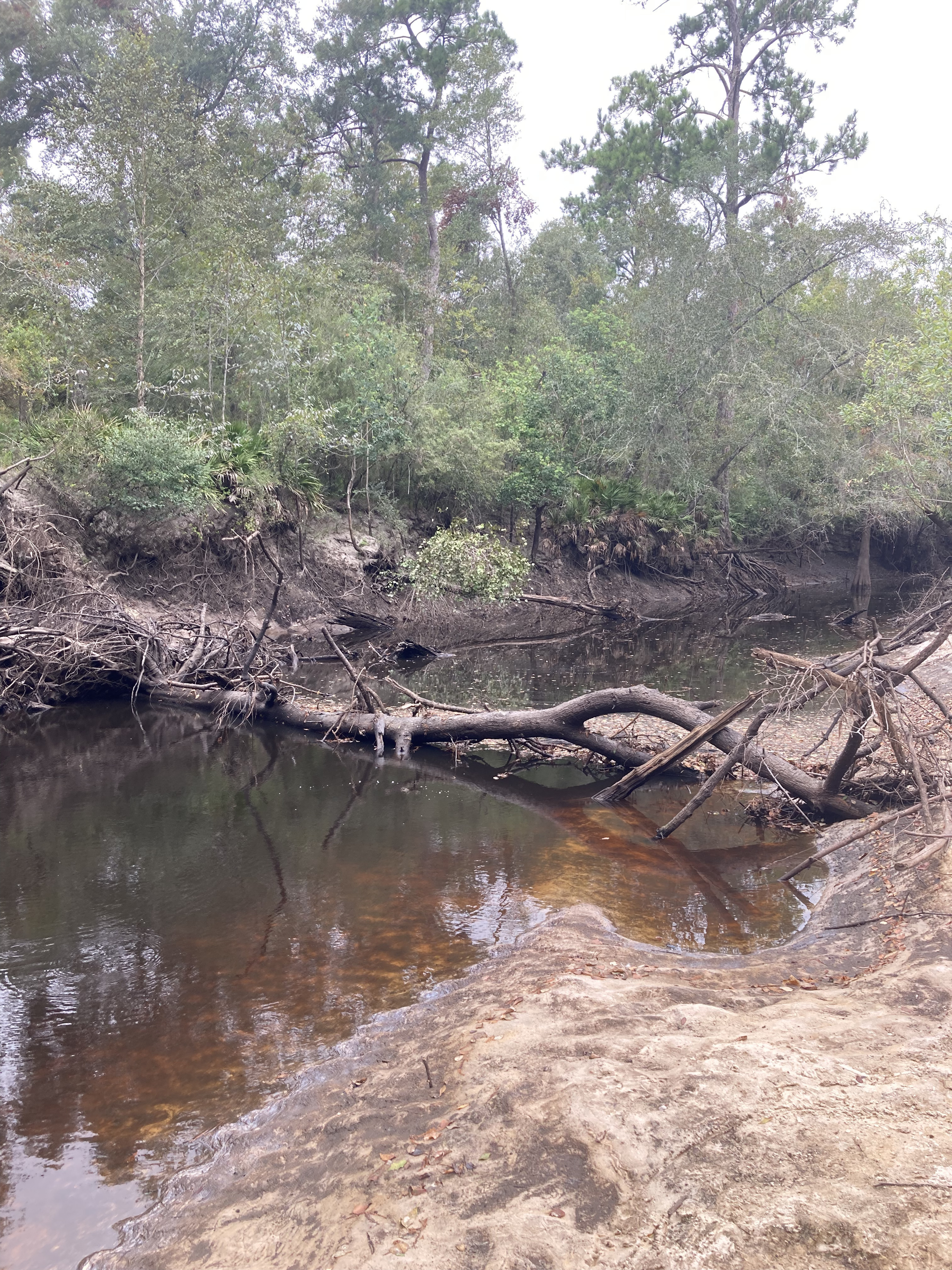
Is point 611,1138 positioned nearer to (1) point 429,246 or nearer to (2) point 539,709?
(2) point 539,709

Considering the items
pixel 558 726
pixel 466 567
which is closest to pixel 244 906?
pixel 558 726

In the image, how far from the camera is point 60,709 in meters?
15.2

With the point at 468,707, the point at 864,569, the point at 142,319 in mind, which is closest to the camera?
the point at 468,707

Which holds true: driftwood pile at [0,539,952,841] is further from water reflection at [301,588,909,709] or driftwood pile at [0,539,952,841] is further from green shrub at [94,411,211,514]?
green shrub at [94,411,211,514]

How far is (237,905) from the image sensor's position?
7441mm

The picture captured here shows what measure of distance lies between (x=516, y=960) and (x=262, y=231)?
29483 millimetres

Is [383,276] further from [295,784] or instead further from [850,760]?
[850,760]

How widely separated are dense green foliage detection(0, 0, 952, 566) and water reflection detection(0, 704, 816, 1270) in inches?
419

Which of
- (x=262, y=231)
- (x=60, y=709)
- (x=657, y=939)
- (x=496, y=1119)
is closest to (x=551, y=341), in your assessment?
(x=262, y=231)

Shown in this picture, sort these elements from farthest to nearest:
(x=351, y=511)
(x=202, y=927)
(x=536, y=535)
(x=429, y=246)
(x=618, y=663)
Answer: (x=429, y=246), (x=536, y=535), (x=351, y=511), (x=618, y=663), (x=202, y=927)

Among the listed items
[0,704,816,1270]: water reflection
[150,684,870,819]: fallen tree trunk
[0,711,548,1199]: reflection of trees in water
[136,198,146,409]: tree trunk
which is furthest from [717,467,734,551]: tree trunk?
[0,711,548,1199]: reflection of trees in water

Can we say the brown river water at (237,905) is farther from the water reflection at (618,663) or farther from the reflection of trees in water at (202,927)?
the water reflection at (618,663)

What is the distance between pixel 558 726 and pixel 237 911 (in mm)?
4773

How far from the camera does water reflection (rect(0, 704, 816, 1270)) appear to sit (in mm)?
4641
